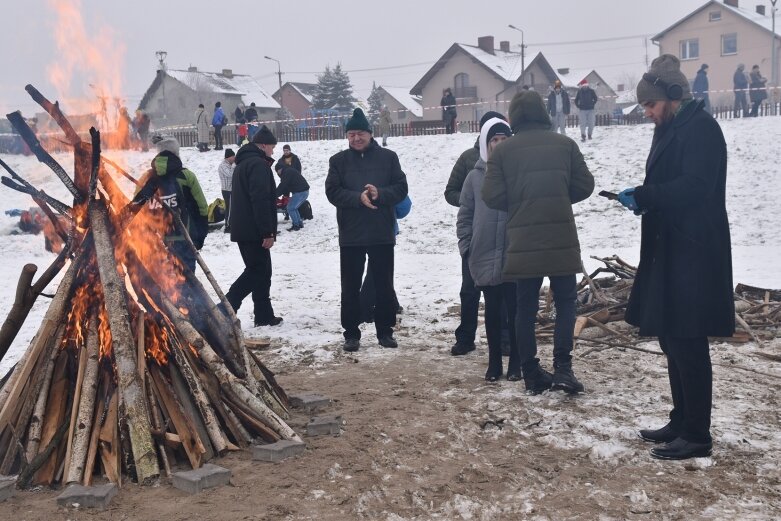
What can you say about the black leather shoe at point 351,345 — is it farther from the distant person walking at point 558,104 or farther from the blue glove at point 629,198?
the distant person walking at point 558,104

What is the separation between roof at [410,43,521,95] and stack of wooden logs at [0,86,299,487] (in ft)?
165

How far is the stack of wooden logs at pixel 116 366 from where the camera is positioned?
4.25 meters

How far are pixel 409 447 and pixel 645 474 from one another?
4.43 ft

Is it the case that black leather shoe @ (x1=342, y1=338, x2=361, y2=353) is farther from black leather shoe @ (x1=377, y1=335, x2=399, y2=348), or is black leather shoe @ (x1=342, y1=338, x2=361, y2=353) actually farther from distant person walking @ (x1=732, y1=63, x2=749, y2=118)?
distant person walking @ (x1=732, y1=63, x2=749, y2=118)

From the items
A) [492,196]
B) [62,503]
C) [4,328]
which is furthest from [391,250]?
[62,503]

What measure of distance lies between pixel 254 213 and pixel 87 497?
450 centimetres

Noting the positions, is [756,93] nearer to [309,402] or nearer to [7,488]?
[309,402]

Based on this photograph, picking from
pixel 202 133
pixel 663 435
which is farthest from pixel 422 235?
pixel 202 133

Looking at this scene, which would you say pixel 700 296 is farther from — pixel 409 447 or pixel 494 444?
pixel 409 447

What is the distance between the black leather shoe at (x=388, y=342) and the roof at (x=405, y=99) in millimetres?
62507

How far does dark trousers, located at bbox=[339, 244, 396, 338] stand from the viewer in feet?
23.7

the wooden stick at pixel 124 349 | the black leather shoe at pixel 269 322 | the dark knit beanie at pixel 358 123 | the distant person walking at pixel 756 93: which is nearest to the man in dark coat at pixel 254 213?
the black leather shoe at pixel 269 322

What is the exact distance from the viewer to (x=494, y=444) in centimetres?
455

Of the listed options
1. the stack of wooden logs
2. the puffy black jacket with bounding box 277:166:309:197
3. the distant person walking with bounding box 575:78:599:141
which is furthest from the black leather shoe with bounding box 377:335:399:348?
the distant person walking with bounding box 575:78:599:141
